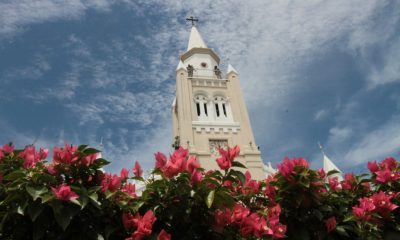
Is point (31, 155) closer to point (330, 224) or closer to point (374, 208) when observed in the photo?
point (330, 224)

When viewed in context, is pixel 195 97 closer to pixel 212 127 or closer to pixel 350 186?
pixel 212 127

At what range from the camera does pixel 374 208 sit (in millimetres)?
2992

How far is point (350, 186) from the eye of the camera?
3.68 m

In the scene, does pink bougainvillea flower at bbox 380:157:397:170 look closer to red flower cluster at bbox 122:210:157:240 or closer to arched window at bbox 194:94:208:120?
red flower cluster at bbox 122:210:157:240

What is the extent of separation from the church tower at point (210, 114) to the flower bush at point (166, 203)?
52.4 feet

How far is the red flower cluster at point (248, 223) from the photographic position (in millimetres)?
2510

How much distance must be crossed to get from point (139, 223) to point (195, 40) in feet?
99.6

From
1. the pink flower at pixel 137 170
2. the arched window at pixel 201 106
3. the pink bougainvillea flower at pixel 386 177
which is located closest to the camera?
the pink flower at pixel 137 170

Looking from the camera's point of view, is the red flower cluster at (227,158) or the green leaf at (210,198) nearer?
the green leaf at (210,198)

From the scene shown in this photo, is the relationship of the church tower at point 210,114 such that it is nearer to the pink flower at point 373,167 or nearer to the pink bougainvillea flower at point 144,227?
the pink flower at point 373,167

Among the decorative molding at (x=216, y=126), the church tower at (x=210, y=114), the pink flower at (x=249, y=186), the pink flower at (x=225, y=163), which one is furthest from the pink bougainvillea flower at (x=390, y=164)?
the decorative molding at (x=216, y=126)

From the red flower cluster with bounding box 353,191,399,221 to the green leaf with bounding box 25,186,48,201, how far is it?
9.68 feet

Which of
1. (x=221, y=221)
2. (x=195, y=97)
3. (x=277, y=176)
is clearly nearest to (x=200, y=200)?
(x=221, y=221)

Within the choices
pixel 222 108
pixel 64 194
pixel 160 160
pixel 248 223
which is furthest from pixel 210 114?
pixel 64 194
